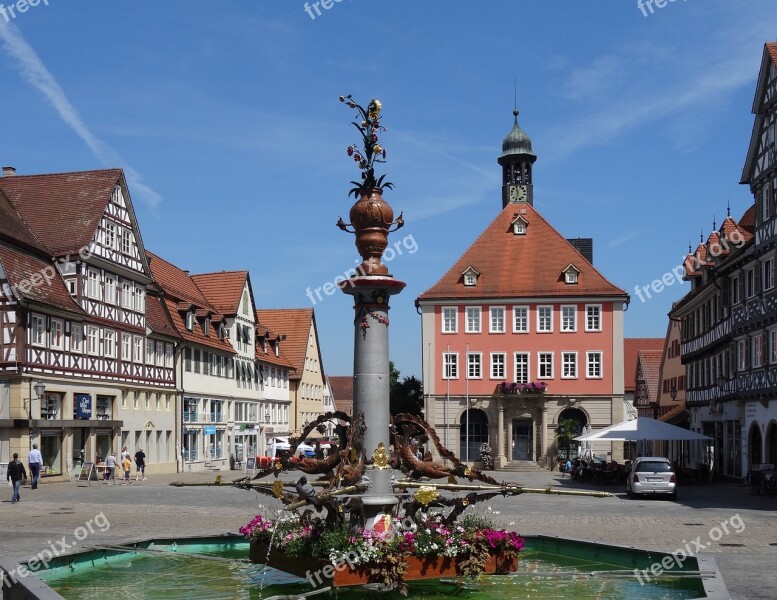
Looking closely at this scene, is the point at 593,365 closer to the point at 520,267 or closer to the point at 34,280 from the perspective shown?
the point at 520,267

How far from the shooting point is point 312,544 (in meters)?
12.5

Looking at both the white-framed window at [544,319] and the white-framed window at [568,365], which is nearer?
the white-framed window at [568,365]

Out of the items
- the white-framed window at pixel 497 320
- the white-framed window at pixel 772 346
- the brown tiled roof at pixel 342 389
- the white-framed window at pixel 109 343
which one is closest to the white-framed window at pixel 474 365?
the white-framed window at pixel 497 320

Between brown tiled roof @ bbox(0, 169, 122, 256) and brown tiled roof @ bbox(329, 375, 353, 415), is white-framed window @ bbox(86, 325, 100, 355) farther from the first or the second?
brown tiled roof @ bbox(329, 375, 353, 415)

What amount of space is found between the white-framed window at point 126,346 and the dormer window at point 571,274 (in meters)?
28.1

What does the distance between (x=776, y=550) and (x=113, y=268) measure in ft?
112

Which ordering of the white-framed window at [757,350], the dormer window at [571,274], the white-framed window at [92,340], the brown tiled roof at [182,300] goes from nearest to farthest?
the white-framed window at [757,350] → the white-framed window at [92,340] → the brown tiled roof at [182,300] → the dormer window at [571,274]

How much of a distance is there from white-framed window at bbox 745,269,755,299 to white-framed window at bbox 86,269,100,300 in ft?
84.2

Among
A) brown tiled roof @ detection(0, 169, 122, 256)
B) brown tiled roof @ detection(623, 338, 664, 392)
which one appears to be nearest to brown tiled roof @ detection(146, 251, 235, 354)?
brown tiled roof @ detection(0, 169, 122, 256)

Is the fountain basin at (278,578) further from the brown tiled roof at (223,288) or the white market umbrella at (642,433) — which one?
the brown tiled roof at (223,288)

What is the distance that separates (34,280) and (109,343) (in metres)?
7.13

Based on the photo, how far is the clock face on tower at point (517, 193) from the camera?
75938 millimetres

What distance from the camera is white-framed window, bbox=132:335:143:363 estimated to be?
49.5m

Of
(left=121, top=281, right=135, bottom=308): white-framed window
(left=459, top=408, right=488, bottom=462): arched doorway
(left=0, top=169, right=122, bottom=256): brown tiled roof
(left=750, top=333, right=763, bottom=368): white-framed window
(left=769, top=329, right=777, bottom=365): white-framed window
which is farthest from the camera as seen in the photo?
(left=459, top=408, right=488, bottom=462): arched doorway
